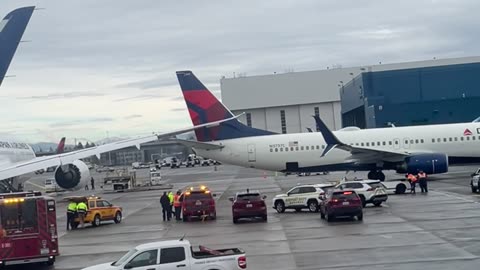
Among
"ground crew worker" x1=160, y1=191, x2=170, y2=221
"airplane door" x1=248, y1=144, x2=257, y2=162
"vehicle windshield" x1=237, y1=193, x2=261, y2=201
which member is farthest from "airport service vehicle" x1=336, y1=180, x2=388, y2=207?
"airplane door" x1=248, y1=144, x2=257, y2=162

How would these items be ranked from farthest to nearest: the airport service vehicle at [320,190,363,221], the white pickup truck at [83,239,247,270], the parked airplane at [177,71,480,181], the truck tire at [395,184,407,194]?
1. the parked airplane at [177,71,480,181]
2. the truck tire at [395,184,407,194]
3. the airport service vehicle at [320,190,363,221]
4. the white pickup truck at [83,239,247,270]

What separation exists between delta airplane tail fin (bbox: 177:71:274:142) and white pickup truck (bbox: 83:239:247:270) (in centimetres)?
3399

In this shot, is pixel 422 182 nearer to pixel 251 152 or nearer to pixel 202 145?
pixel 251 152

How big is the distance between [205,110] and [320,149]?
28.1ft

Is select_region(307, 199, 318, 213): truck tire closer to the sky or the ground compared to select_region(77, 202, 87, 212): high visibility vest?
closer to the ground

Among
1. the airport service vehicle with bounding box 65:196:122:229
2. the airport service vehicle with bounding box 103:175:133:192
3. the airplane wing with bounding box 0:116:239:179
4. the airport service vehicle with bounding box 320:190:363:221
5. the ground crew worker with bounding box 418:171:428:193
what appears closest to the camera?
the airport service vehicle with bounding box 320:190:363:221

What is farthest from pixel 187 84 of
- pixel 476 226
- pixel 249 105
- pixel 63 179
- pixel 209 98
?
pixel 249 105

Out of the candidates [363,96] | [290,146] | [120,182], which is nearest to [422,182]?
[290,146]

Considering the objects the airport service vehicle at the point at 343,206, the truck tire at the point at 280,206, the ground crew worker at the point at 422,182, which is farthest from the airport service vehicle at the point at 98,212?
the ground crew worker at the point at 422,182

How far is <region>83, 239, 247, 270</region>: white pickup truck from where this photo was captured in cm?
1644

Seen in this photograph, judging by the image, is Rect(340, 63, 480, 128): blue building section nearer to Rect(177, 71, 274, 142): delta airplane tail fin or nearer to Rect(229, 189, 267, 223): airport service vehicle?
Rect(177, 71, 274, 142): delta airplane tail fin

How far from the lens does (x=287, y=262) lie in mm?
20234

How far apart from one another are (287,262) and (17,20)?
777 inches

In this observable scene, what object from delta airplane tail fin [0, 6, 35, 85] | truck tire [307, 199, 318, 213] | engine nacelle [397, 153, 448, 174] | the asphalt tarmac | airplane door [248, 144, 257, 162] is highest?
delta airplane tail fin [0, 6, 35, 85]
